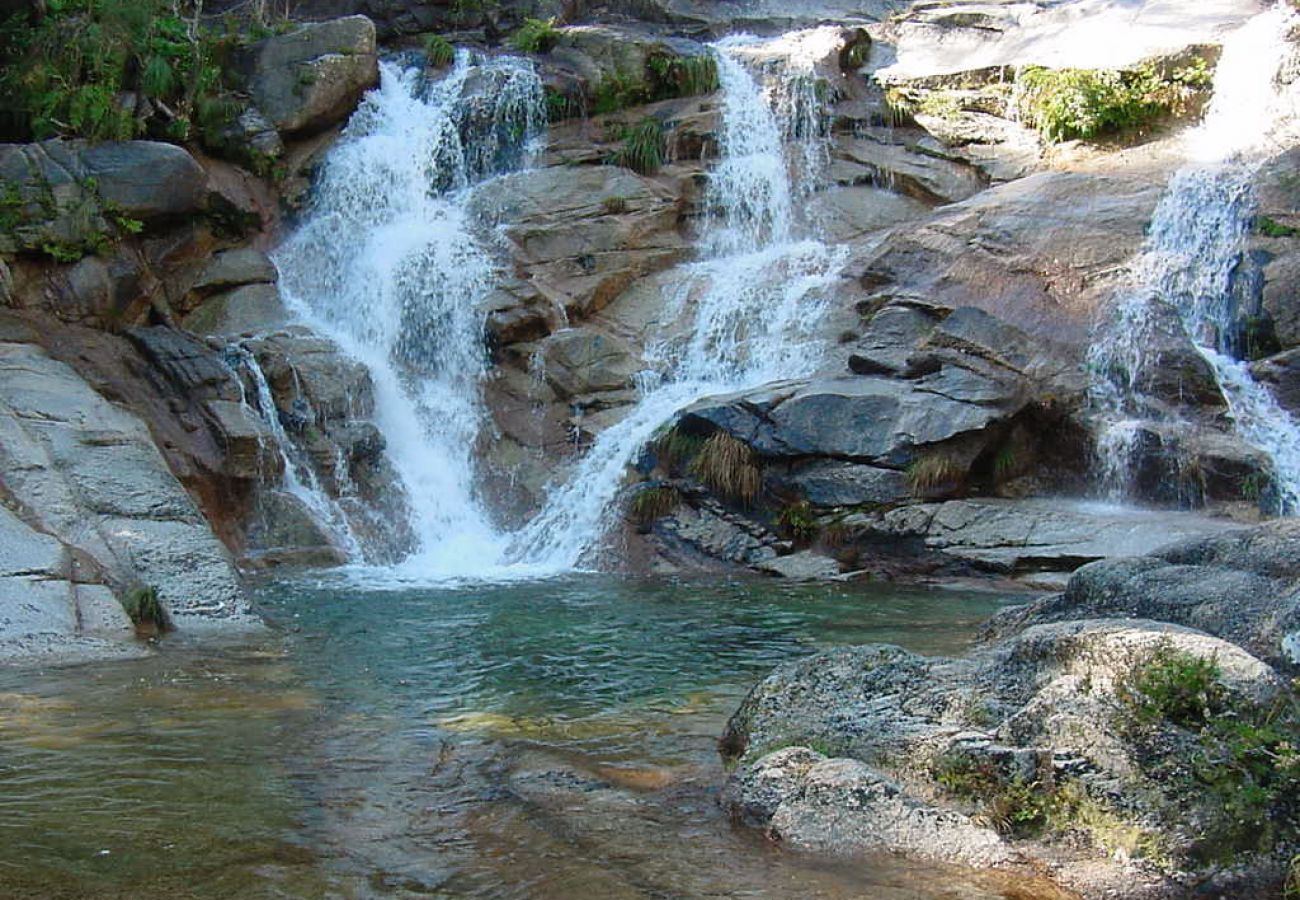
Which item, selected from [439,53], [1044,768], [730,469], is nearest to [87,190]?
[439,53]

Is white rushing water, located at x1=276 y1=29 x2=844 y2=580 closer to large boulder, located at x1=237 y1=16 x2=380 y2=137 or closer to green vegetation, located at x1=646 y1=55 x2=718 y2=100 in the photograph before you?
green vegetation, located at x1=646 y1=55 x2=718 y2=100

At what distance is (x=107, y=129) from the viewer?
1623cm

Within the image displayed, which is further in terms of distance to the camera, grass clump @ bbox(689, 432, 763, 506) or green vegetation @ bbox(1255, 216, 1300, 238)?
green vegetation @ bbox(1255, 216, 1300, 238)

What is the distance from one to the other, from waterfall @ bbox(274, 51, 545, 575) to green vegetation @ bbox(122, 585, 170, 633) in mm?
4272

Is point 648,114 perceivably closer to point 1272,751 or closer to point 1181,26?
point 1181,26

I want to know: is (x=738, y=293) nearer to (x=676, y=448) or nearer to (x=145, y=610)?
(x=676, y=448)

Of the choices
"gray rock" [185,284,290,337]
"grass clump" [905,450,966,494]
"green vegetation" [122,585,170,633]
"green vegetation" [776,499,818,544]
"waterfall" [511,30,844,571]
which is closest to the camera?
"green vegetation" [122,585,170,633]

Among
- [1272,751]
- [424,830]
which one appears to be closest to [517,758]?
[424,830]

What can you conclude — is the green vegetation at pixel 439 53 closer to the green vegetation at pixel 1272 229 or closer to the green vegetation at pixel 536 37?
the green vegetation at pixel 536 37

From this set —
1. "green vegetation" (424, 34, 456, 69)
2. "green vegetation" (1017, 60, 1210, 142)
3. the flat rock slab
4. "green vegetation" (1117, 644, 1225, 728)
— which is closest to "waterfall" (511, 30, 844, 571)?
the flat rock slab

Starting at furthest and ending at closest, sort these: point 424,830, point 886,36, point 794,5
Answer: point 794,5, point 886,36, point 424,830

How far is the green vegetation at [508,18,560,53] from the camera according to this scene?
2144 cm

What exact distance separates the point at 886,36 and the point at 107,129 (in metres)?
12.9

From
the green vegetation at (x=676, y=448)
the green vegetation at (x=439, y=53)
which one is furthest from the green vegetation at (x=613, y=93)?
the green vegetation at (x=676, y=448)
